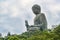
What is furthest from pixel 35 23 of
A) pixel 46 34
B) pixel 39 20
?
pixel 46 34

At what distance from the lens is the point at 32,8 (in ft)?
161

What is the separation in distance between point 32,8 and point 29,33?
378 centimetres

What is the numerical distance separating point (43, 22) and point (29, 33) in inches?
102

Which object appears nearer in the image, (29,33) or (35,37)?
(35,37)

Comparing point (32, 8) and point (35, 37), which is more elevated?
point (32, 8)

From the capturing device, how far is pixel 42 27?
155 feet

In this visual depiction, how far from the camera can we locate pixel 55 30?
36625mm

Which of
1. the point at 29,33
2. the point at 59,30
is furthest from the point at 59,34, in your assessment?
the point at 29,33

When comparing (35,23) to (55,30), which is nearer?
(55,30)

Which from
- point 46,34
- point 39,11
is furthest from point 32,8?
point 46,34

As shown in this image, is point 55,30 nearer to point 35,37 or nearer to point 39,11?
point 35,37

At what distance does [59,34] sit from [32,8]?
13163mm

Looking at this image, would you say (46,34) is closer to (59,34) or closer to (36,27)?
(59,34)

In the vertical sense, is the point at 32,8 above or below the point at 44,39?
above
